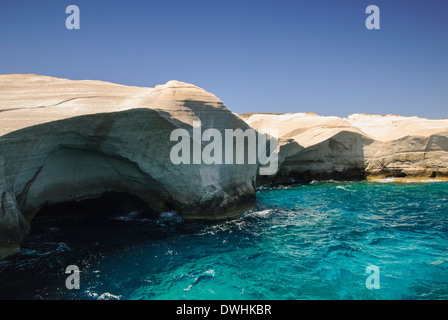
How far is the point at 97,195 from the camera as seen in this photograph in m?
12.6

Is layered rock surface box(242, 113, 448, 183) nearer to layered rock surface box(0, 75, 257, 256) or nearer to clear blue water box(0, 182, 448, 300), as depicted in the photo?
clear blue water box(0, 182, 448, 300)

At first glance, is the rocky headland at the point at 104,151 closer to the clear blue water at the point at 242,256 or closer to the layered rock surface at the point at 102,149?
the layered rock surface at the point at 102,149

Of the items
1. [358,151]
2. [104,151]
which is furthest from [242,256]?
[358,151]

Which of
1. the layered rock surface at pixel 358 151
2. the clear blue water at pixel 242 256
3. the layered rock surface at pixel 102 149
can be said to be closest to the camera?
the clear blue water at pixel 242 256

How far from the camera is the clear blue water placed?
7316 millimetres

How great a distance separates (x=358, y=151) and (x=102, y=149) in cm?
2174

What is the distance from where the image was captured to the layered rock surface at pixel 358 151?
957 inches

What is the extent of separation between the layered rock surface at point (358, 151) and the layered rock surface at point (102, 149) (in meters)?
12.4

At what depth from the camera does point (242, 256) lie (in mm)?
9328

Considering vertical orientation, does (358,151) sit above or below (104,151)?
below

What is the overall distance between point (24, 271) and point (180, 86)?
8697mm

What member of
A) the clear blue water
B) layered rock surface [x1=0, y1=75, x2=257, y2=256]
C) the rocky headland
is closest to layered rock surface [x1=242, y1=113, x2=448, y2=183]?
the clear blue water

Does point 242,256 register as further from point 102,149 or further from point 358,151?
point 358,151

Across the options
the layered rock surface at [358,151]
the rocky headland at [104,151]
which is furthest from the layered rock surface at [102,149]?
the layered rock surface at [358,151]
